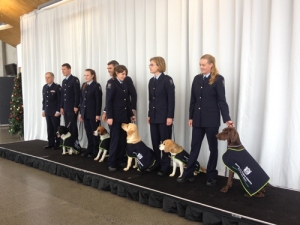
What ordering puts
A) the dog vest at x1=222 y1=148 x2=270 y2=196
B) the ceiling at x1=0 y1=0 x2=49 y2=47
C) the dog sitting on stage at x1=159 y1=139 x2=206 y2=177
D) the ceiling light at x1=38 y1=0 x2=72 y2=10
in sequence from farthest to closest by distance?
the ceiling at x1=0 y1=0 x2=49 y2=47 < the ceiling light at x1=38 y1=0 x2=72 y2=10 < the dog sitting on stage at x1=159 y1=139 x2=206 y2=177 < the dog vest at x1=222 y1=148 x2=270 y2=196

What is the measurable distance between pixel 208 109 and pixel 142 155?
110cm

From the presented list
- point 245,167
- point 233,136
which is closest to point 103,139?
point 233,136

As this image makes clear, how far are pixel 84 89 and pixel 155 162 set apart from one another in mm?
1856

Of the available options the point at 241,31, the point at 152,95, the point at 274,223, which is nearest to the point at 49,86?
the point at 152,95

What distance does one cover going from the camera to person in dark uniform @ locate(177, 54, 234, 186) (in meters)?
3.18

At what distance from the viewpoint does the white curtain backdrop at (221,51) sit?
3275 millimetres

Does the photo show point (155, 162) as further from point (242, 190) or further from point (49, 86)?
point (49, 86)

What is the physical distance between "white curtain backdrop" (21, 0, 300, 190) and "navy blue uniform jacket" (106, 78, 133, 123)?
2.74 feet

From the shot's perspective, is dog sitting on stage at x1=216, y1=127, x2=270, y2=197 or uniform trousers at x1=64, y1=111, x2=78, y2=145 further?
uniform trousers at x1=64, y1=111, x2=78, y2=145

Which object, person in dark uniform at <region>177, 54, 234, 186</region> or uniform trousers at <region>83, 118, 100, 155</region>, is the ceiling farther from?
person in dark uniform at <region>177, 54, 234, 186</region>

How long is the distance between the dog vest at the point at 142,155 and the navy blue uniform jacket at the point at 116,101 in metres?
0.42

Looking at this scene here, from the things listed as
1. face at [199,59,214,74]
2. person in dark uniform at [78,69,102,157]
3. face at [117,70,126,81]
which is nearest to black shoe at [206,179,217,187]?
face at [199,59,214,74]

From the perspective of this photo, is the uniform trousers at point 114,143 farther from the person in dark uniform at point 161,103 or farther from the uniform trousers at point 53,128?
the uniform trousers at point 53,128

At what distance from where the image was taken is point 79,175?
402 cm
